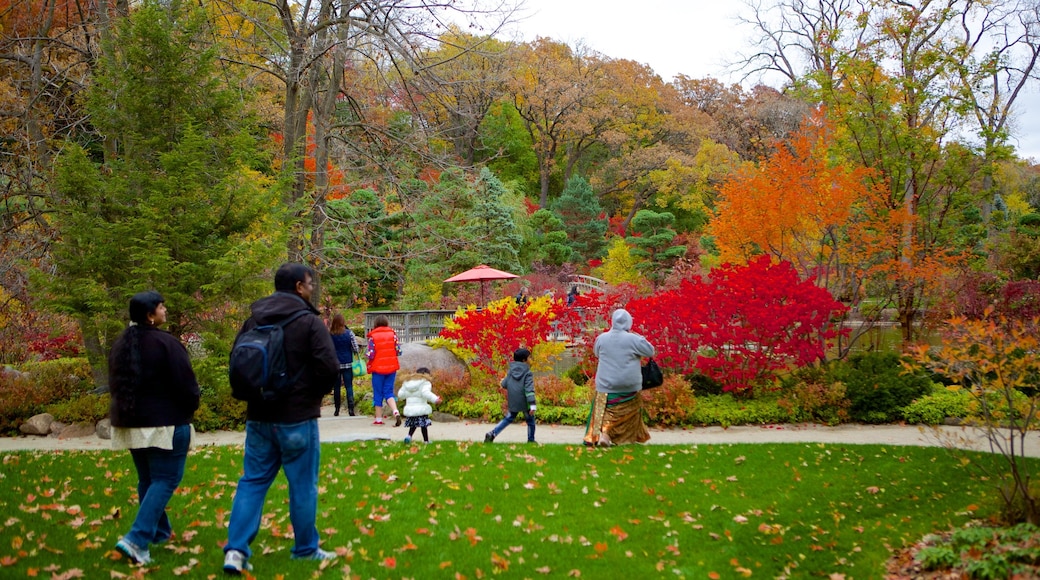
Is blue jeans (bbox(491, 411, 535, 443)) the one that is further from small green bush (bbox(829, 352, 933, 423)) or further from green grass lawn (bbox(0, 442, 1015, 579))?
small green bush (bbox(829, 352, 933, 423))

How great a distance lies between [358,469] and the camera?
24.4 feet

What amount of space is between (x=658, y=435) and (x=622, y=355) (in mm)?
2828

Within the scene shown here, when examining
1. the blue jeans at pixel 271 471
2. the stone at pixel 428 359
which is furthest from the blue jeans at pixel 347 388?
the blue jeans at pixel 271 471

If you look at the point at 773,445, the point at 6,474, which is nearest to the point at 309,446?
the point at 6,474

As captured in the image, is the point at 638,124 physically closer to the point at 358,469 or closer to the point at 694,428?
the point at 694,428

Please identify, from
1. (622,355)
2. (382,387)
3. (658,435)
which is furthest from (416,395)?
(658,435)

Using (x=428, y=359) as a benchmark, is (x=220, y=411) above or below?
below

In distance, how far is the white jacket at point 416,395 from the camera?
9.03 meters

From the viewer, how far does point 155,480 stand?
444cm

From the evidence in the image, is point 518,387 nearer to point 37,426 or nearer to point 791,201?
point 37,426

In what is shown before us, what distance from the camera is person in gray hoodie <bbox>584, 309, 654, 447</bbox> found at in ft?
27.2

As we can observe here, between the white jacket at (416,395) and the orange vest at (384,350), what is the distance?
195 centimetres

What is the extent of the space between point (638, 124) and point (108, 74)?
127 feet

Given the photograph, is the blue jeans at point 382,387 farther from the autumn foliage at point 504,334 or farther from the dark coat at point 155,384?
the dark coat at point 155,384
